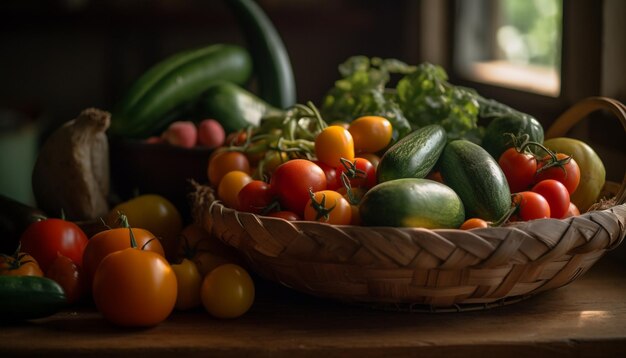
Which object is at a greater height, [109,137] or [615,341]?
[109,137]

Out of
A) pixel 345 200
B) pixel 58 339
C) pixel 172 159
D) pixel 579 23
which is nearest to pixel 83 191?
pixel 172 159

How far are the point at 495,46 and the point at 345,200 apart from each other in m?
1.75

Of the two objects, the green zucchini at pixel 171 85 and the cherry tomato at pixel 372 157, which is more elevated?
the green zucchini at pixel 171 85

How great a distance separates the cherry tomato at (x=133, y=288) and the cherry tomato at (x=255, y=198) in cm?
15

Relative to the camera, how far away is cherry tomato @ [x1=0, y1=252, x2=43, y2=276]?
0.94 metres

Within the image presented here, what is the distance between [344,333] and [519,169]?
1.10 ft

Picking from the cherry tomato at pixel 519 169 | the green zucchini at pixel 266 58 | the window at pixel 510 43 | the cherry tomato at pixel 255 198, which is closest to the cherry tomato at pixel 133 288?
the cherry tomato at pixel 255 198

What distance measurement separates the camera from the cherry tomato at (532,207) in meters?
0.91

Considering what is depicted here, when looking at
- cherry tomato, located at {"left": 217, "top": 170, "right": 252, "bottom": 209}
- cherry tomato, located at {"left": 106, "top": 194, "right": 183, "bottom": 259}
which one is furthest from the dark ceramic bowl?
cherry tomato, located at {"left": 217, "top": 170, "right": 252, "bottom": 209}

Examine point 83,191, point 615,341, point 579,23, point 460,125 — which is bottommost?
point 615,341

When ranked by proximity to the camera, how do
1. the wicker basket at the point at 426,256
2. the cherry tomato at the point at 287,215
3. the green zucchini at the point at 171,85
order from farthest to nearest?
the green zucchini at the point at 171,85
the cherry tomato at the point at 287,215
the wicker basket at the point at 426,256

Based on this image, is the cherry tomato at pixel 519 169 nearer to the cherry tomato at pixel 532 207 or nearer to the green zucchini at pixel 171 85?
the cherry tomato at pixel 532 207

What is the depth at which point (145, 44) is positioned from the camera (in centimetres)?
363

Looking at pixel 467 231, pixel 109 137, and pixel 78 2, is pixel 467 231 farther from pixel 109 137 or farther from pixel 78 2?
pixel 78 2
